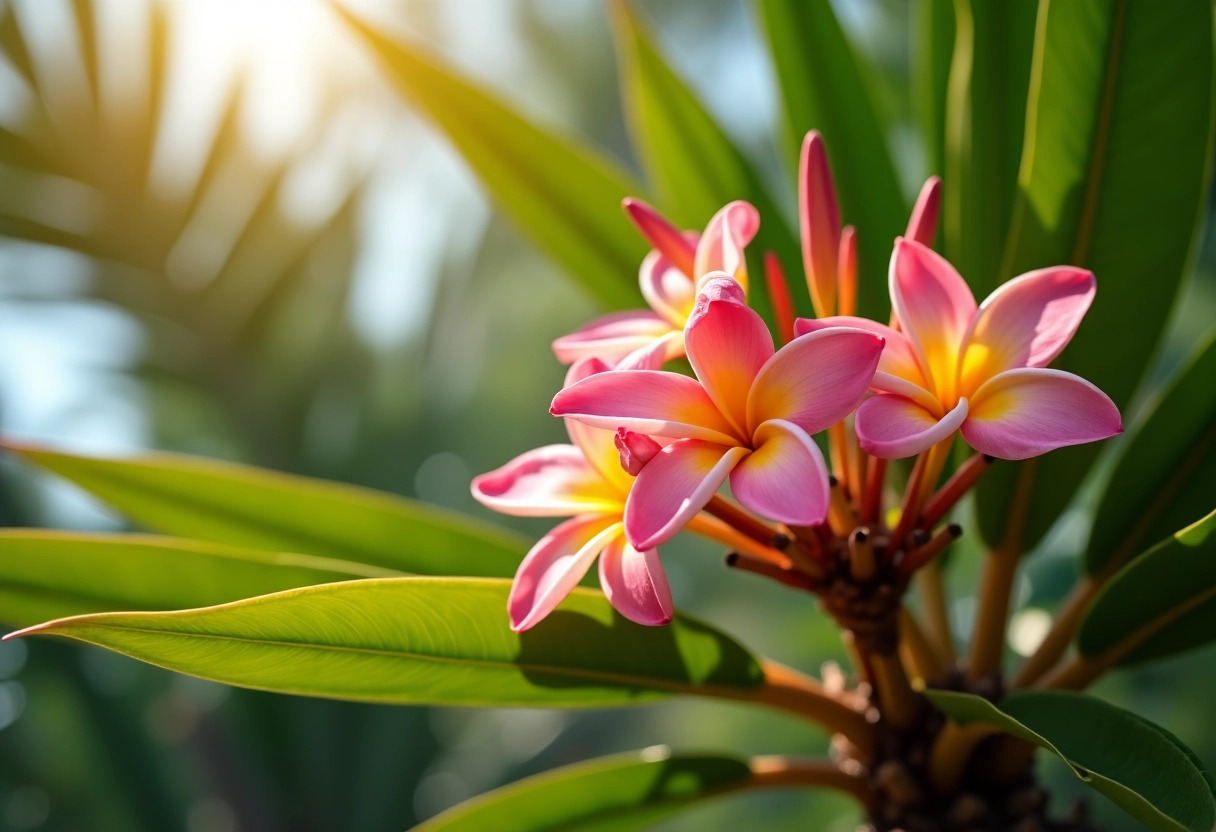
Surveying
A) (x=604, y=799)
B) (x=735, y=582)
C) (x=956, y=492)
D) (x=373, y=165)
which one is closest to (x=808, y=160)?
(x=956, y=492)

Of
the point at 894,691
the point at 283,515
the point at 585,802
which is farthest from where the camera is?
the point at 283,515

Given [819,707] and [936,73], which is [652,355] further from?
[936,73]

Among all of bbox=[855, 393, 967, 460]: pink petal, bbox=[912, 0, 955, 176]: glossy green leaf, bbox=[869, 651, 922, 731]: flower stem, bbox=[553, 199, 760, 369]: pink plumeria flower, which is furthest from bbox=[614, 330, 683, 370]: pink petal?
bbox=[912, 0, 955, 176]: glossy green leaf

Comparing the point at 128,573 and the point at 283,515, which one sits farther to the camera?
the point at 283,515

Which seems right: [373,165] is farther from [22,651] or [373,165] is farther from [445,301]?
[22,651]

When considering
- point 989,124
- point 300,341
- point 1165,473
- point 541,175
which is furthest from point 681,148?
point 300,341

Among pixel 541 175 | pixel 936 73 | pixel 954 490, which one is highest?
pixel 541 175
